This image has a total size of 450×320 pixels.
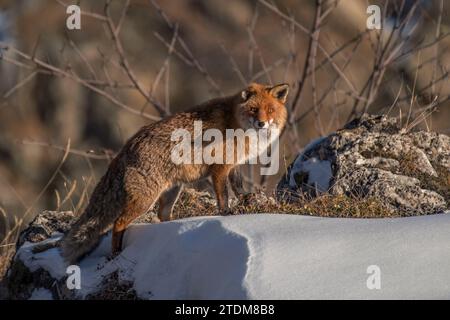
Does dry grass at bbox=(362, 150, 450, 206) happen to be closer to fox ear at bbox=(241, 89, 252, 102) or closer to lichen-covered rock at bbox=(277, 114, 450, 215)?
lichen-covered rock at bbox=(277, 114, 450, 215)

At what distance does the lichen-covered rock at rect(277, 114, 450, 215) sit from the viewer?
24.8 ft

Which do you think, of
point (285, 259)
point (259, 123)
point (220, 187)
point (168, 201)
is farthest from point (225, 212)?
point (285, 259)

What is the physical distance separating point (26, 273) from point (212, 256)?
80.3 inches

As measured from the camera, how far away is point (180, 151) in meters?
7.21

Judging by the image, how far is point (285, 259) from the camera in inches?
198

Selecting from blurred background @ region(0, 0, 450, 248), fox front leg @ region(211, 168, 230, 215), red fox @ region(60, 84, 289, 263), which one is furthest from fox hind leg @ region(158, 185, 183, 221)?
blurred background @ region(0, 0, 450, 248)

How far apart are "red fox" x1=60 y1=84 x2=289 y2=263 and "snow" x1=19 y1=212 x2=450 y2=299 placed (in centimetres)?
49

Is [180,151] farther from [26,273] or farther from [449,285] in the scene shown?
[449,285]

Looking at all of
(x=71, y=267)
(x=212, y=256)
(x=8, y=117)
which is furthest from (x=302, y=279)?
(x=8, y=117)

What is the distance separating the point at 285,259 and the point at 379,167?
3289 millimetres

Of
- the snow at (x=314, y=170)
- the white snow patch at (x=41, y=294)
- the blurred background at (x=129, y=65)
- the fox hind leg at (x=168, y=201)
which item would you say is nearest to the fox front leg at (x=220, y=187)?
the fox hind leg at (x=168, y=201)

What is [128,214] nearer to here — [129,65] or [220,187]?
[220,187]

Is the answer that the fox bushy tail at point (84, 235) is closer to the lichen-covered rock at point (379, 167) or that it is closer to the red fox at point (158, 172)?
the red fox at point (158, 172)

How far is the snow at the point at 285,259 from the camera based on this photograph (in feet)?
15.5
